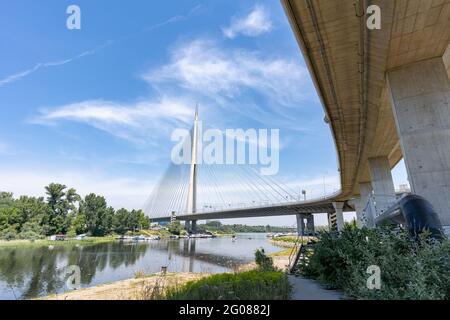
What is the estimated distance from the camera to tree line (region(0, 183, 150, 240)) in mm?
62500

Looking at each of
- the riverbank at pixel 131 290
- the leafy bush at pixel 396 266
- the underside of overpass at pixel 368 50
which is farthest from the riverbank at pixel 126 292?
the underside of overpass at pixel 368 50

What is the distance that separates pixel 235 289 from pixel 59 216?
8196 cm

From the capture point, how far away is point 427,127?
11.3 metres

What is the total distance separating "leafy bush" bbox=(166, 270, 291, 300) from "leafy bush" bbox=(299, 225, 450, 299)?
6.18ft

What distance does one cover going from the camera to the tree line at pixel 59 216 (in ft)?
205

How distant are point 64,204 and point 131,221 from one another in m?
27.7

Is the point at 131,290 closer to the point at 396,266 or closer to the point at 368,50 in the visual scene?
the point at 396,266

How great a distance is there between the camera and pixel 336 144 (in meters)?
21.3

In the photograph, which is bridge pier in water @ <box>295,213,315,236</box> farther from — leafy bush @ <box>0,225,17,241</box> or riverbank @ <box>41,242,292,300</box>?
leafy bush @ <box>0,225,17,241</box>

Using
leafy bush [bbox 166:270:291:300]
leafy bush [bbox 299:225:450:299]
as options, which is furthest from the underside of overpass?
leafy bush [bbox 166:270:291:300]

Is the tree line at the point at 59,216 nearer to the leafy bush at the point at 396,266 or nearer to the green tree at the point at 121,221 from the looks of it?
the green tree at the point at 121,221

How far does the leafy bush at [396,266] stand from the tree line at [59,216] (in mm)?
71263

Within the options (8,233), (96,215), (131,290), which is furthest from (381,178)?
(96,215)
